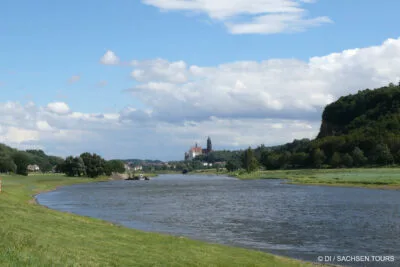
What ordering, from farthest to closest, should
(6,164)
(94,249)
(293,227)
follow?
A: (6,164)
(293,227)
(94,249)

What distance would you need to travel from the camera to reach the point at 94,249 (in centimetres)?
2527

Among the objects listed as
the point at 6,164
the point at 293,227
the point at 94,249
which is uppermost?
the point at 6,164

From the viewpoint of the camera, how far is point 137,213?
6284 cm

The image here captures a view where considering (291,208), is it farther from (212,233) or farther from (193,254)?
(193,254)

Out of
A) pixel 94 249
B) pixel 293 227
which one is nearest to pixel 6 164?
pixel 293 227

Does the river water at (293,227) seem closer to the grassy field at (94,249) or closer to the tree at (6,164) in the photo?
the grassy field at (94,249)

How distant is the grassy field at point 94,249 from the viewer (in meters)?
20.2

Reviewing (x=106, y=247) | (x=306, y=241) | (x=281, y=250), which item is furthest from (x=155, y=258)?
(x=306, y=241)

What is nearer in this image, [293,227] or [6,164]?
[293,227]

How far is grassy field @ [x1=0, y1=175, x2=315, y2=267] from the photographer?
20.2 meters

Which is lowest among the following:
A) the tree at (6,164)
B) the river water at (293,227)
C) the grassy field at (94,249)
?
the river water at (293,227)

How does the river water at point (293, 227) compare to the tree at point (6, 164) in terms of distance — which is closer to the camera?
the river water at point (293, 227)

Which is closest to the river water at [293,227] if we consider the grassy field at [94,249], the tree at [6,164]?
the grassy field at [94,249]

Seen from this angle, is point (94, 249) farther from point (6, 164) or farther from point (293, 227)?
point (6, 164)
